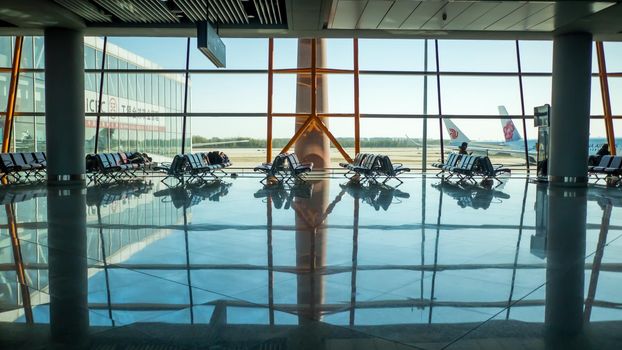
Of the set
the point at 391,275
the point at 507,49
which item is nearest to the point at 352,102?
the point at 507,49

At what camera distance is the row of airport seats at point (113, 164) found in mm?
14169

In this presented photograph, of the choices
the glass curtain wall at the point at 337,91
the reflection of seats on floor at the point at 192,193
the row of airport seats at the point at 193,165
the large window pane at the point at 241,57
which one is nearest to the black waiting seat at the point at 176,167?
the row of airport seats at the point at 193,165

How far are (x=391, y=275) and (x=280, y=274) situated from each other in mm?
914

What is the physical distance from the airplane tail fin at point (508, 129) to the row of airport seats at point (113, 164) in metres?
12.3

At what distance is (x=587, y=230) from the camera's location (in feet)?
20.8

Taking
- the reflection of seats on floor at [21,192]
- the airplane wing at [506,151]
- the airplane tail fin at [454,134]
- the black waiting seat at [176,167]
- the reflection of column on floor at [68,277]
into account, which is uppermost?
the airplane tail fin at [454,134]

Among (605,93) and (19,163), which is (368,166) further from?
(19,163)

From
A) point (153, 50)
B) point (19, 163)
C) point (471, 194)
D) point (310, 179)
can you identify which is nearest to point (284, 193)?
point (310, 179)

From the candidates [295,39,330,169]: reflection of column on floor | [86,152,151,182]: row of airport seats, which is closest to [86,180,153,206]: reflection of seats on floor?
[86,152,151,182]: row of airport seats

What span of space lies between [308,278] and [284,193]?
6.83 metres

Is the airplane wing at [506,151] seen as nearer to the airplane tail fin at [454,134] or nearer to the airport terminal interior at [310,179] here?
the airport terminal interior at [310,179]

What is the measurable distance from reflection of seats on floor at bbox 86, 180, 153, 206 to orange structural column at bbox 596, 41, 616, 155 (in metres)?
15.3

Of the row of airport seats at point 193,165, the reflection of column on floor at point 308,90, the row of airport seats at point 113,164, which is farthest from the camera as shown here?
the reflection of column on floor at point 308,90

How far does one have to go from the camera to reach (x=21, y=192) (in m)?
10.9
